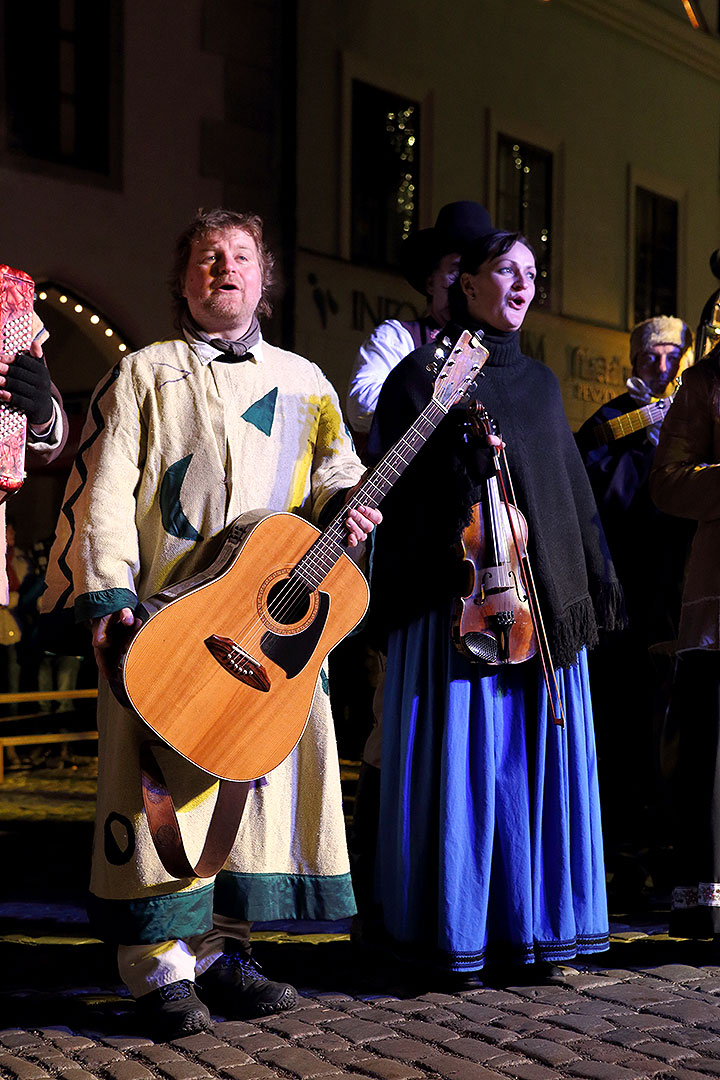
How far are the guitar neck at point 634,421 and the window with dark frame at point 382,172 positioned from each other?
758 cm

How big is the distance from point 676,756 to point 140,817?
184 centimetres

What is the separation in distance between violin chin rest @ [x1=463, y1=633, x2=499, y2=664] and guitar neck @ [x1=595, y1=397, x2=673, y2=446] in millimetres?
2034

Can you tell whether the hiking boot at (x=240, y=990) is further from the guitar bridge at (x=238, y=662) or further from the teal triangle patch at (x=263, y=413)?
the teal triangle patch at (x=263, y=413)

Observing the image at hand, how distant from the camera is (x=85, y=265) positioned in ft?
35.7

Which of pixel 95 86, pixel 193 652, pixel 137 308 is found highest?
pixel 95 86

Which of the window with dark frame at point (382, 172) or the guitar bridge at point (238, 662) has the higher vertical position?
the window with dark frame at point (382, 172)

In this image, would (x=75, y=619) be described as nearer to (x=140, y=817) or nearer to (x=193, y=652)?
(x=193, y=652)

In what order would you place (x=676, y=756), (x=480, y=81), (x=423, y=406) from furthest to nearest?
1. (x=480, y=81)
2. (x=676, y=756)
3. (x=423, y=406)

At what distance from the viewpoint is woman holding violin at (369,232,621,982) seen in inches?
150

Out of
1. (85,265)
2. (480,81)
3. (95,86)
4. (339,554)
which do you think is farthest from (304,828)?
(480,81)

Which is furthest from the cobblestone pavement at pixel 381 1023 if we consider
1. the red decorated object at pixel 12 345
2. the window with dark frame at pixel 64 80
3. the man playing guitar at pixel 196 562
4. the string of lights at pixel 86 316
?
the window with dark frame at pixel 64 80

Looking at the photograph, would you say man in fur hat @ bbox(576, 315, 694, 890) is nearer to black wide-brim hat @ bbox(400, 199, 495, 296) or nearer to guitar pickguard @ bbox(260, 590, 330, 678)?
black wide-brim hat @ bbox(400, 199, 495, 296)

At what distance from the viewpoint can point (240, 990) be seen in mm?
3572

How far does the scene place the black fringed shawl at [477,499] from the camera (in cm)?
390
